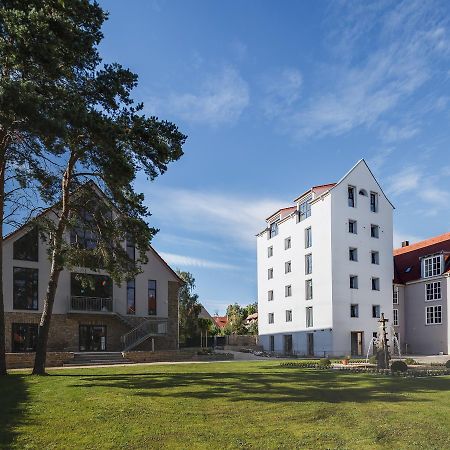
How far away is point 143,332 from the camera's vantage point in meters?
35.6

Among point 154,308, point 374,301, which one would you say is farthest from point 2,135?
point 374,301

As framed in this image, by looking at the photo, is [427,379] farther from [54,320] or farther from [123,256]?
[54,320]

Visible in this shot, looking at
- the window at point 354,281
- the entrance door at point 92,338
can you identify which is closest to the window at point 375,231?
the window at point 354,281

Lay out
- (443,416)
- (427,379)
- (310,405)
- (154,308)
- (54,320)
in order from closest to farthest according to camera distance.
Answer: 1. (443,416)
2. (310,405)
3. (427,379)
4. (54,320)
5. (154,308)

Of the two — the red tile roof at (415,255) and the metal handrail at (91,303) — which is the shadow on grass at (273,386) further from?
the red tile roof at (415,255)

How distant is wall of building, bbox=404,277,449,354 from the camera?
46344 mm

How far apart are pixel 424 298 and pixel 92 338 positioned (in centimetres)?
3218

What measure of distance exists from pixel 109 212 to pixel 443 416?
1416cm

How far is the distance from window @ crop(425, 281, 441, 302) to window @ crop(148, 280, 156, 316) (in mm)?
27434

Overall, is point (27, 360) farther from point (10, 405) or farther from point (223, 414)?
point (223, 414)

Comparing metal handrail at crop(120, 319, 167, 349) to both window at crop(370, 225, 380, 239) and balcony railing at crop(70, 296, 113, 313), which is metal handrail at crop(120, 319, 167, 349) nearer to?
balcony railing at crop(70, 296, 113, 313)

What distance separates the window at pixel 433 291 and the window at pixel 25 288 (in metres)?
35.8

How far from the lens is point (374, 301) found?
47.9m

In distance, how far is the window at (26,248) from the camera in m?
32.0
